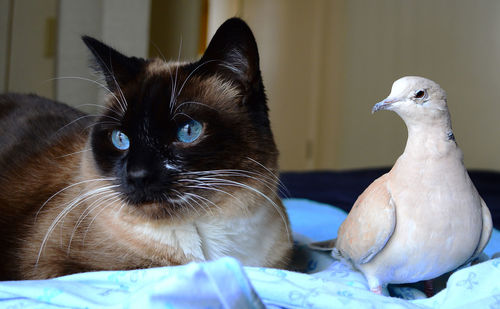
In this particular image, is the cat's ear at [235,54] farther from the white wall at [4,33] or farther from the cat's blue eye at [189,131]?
the white wall at [4,33]

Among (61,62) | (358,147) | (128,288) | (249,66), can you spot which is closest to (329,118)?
(358,147)

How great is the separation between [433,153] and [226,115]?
450 mm

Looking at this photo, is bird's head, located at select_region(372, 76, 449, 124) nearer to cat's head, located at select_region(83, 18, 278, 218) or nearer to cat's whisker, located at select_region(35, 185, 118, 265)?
cat's head, located at select_region(83, 18, 278, 218)

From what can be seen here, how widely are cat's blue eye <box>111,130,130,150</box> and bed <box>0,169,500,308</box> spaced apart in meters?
0.28

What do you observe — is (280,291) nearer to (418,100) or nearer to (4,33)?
(418,100)

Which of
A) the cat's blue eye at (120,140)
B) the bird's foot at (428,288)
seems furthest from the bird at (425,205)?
the cat's blue eye at (120,140)

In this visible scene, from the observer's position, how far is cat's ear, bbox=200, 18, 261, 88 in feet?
3.48

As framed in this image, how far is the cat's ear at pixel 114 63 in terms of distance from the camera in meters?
1.16

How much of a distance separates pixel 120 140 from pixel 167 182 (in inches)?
7.2

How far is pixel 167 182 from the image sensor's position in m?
0.97

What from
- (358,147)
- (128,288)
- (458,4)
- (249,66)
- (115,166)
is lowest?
(358,147)

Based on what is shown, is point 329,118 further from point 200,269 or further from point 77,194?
point 200,269

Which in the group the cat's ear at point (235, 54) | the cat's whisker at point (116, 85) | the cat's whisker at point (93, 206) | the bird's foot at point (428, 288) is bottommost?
the bird's foot at point (428, 288)

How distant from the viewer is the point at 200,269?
59 cm
